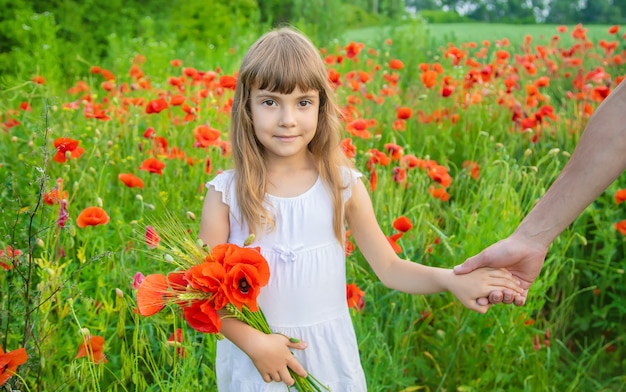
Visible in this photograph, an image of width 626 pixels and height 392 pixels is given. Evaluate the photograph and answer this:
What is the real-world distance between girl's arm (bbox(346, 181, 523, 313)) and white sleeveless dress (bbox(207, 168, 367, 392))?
0.22ft

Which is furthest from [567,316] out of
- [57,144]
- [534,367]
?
[57,144]

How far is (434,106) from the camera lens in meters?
3.93

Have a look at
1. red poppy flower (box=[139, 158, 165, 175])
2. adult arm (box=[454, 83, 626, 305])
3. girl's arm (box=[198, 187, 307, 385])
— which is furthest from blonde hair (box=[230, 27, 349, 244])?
red poppy flower (box=[139, 158, 165, 175])

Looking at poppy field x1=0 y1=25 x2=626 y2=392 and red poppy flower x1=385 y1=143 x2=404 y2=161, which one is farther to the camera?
red poppy flower x1=385 y1=143 x2=404 y2=161

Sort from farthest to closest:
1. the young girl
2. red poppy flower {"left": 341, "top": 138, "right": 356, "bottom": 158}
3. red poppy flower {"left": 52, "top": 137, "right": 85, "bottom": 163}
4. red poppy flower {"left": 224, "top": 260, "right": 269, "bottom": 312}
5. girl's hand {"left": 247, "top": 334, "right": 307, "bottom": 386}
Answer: red poppy flower {"left": 341, "top": 138, "right": 356, "bottom": 158}
red poppy flower {"left": 52, "top": 137, "right": 85, "bottom": 163}
the young girl
girl's hand {"left": 247, "top": 334, "right": 307, "bottom": 386}
red poppy flower {"left": 224, "top": 260, "right": 269, "bottom": 312}

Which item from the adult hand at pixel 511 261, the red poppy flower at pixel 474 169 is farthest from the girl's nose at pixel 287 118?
the red poppy flower at pixel 474 169

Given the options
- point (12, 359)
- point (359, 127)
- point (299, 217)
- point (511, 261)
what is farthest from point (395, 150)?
point (12, 359)

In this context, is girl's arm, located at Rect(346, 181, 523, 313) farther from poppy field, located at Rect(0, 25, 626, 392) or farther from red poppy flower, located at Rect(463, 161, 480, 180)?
red poppy flower, located at Rect(463, 161, 480, 180)

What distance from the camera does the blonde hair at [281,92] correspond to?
1.50 metres

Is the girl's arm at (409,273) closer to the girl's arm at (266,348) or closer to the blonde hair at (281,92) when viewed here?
the blonde hair at (281,92)

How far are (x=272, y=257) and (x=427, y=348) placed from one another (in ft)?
3.44

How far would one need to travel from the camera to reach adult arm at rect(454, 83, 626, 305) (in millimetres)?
1562

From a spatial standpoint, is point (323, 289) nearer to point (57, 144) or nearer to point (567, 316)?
point (57, 144)

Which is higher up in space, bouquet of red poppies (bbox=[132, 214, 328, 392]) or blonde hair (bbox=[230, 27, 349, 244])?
blonde hair (bbox=[230, 27, 349, 244])
